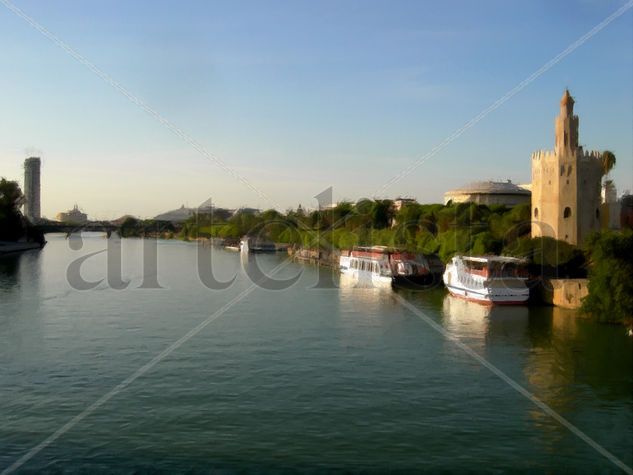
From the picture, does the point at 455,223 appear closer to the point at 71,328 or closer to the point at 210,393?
the point at 71,328

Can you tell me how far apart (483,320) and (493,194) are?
36442 mm

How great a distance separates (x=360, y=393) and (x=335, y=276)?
23.4 m

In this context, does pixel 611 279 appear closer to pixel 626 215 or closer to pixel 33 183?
pixel 626 215

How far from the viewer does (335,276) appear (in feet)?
114

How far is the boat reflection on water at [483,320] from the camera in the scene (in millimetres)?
17094

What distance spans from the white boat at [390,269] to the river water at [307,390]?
24.8ft

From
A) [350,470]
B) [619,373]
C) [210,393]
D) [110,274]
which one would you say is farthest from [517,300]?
[110,274]

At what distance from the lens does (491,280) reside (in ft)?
72.1

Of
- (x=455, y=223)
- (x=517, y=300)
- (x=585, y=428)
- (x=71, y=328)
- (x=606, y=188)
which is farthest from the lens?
(x=606, y=188)

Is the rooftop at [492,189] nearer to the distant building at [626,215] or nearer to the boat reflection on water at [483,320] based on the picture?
the distant building at [626,215]

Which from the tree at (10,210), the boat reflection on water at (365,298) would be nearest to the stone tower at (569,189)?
the boat reflection on water at (365,298)

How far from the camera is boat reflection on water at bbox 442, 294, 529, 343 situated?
56.1 feet

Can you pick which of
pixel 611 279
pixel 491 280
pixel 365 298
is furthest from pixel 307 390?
pixel 365 298

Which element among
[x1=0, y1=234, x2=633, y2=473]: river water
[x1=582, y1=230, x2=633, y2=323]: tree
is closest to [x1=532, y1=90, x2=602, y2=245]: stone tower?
[x1=0, y1=234, x2=633, y2=473]: river water
